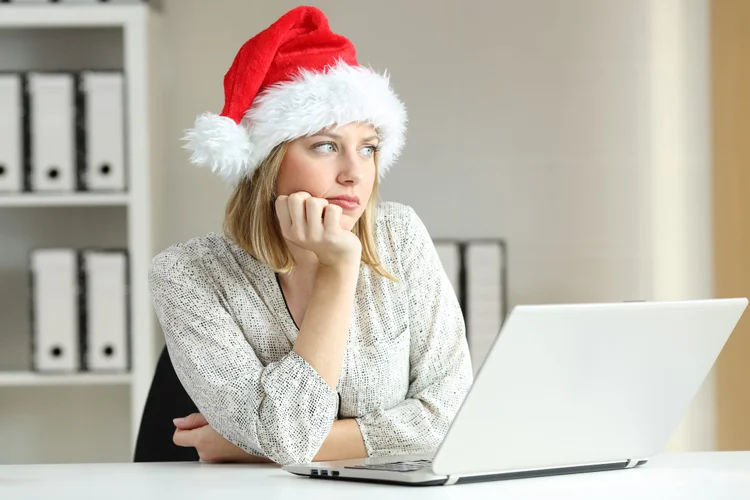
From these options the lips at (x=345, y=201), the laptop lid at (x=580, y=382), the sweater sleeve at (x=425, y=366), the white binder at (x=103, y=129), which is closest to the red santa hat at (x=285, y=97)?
the lips at (x=345, y=201)

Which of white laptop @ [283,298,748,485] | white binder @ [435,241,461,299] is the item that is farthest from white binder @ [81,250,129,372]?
white laptop @ [283,298,748,485]

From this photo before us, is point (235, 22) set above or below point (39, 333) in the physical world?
above

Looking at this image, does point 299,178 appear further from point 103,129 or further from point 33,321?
point 33,321

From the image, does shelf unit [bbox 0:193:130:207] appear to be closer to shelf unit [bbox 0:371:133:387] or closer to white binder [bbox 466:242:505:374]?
shelf unit [bbox 0:371:133:387]

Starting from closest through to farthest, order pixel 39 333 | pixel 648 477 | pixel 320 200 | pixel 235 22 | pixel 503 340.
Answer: pixel 503 340 < pixel 648 477 < pixel 320 200 < pixel 39 333 < pixel 235 22

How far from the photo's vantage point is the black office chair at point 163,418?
5.02ft

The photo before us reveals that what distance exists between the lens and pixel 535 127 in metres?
2.77

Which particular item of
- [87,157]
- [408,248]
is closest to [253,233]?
[408,248]

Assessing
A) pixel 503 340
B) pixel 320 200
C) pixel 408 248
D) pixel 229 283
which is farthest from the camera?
pixel 408 248

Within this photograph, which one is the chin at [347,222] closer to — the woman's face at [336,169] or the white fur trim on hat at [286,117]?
the woman's face at [336,169]

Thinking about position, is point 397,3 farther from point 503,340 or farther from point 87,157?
point 503,340

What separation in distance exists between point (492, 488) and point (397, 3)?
2.09 metres

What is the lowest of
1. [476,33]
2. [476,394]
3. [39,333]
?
[39,333]

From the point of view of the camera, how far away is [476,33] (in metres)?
2.75
